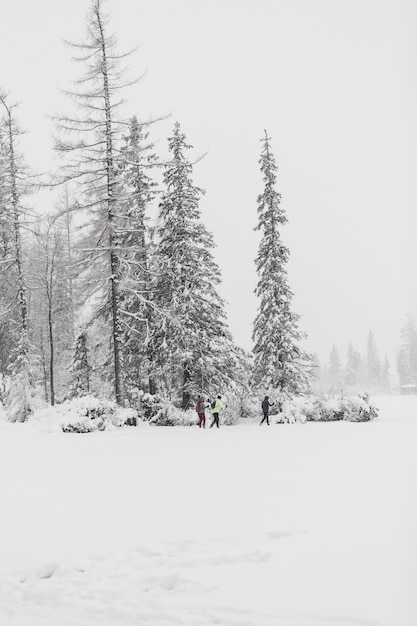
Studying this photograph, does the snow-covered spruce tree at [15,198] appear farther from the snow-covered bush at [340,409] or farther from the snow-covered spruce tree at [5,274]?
the snow-covered bush at [340,409]

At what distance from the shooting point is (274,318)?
82.6ft

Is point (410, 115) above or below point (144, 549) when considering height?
above

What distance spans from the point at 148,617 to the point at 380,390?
91073mm

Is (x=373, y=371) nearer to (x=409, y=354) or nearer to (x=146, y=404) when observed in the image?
(x=409, y=354)

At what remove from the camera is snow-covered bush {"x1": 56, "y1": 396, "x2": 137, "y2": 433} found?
20328 millimetres

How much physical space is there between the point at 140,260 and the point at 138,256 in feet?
1.71

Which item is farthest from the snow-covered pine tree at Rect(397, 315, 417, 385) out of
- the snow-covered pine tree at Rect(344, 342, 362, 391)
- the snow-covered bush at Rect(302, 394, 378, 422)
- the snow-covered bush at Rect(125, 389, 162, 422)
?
the snow-covered bush at Rect(125, 389, 162, 422)

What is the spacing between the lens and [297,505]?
322 inches

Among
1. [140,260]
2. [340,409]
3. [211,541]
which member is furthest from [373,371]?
[211,541]

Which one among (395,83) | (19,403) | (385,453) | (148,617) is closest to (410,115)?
(395,83)

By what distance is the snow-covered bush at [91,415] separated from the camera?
20328 millimetres

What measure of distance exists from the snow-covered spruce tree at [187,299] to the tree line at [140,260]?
0.06 metres

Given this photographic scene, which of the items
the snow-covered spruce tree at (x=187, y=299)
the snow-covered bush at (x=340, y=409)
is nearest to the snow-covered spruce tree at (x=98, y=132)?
the snow-covered spruce tree at (x=187, y=299)

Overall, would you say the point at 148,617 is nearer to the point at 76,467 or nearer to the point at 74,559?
the point at 74,559
